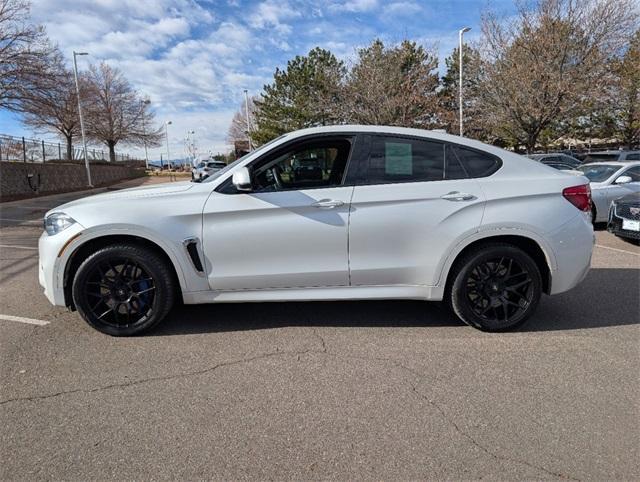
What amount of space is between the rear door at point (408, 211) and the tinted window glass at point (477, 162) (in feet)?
0.15

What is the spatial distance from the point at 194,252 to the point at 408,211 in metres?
1.78

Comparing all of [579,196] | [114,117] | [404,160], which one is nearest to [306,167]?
[404,160]

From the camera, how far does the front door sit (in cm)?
342

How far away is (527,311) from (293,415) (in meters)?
2.25

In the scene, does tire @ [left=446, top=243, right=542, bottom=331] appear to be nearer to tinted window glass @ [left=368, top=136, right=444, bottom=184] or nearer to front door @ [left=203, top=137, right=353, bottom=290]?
tinted window glass @ [left=368, top=136, right=444, bottom=184]

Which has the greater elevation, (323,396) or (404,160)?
(404,160)

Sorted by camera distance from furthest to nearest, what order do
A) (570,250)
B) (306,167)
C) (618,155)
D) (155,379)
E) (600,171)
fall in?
(618,155), (600,171), (306,167), (570,250), (155,379)

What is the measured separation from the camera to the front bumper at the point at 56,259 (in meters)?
3.38

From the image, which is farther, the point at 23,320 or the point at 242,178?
the point at 23,320

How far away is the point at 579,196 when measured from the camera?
355 centimetres

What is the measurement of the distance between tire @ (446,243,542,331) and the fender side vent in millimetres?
2138

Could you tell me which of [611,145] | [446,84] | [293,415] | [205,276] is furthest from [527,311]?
[611,145]

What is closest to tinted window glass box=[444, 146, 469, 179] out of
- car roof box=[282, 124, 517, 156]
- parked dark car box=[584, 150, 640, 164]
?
car roof box=[282, 124, 517, 156]

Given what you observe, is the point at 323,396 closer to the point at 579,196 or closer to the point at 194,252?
the point at 194,252
